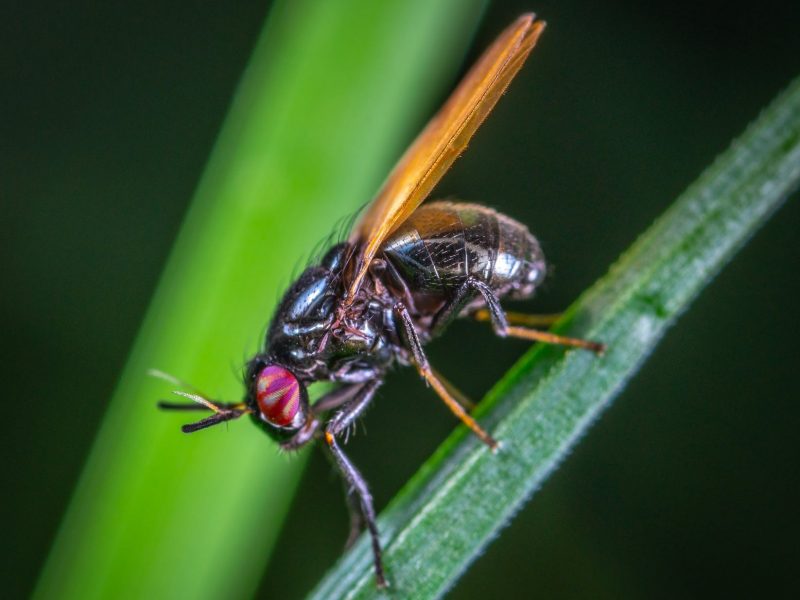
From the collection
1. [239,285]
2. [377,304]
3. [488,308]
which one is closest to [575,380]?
[488,308]

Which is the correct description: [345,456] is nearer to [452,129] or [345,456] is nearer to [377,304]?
[377,304]

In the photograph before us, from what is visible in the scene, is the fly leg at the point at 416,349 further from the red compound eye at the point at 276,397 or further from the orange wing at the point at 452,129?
the red compound eye at the point at 276,397

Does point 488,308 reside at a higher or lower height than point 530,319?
higher

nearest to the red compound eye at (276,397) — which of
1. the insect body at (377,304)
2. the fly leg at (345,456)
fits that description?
the insect body at (377,304)

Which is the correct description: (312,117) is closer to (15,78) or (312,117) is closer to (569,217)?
(569,217)

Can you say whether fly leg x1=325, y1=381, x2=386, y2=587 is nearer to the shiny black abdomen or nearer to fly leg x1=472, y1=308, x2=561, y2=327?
the shiny black abdomen
